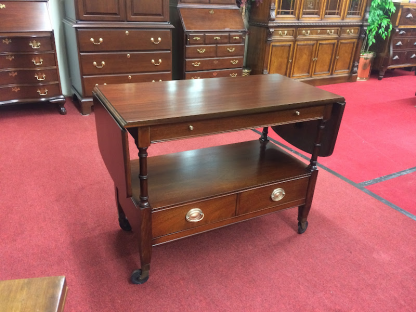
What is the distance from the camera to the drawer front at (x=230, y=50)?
12.5 ft

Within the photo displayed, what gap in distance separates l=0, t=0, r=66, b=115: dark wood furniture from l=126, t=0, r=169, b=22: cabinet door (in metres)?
0.76

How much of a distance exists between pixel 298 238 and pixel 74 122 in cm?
242

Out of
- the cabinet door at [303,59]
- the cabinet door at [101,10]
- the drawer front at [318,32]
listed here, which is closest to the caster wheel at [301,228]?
the cabinet door at [101,10]

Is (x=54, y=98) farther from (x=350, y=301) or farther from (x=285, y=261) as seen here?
(x=350, y=301)

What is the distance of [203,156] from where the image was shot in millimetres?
1858

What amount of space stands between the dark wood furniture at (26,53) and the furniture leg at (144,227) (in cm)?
243

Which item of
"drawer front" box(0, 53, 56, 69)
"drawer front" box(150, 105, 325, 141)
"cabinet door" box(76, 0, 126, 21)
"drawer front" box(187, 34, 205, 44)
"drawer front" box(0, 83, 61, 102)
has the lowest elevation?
"drawer front" box(0, 83, 61, 102)

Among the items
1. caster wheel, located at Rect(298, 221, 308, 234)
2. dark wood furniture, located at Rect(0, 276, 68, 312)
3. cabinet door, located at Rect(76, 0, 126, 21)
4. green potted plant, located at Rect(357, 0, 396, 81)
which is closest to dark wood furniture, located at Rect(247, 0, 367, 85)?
green potted plant, located at Rect(357, 0, 396, 81)

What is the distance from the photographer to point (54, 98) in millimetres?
3334

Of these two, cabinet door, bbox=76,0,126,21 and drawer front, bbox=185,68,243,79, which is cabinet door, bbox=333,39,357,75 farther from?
cabinet door, bbox=76,0,126,21

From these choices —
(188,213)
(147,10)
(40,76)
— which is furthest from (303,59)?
(188,213)

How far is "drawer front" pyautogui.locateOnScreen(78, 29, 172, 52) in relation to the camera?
3.07 metres

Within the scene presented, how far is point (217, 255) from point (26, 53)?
2.63 m

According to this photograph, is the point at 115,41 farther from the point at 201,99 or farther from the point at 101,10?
the point at 201,99
